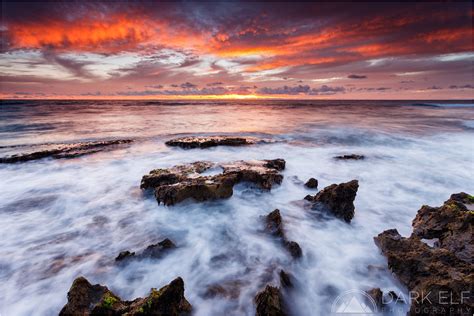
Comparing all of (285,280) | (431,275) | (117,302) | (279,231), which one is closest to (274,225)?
(279,231)

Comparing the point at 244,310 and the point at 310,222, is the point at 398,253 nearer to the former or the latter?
the point at 310,222

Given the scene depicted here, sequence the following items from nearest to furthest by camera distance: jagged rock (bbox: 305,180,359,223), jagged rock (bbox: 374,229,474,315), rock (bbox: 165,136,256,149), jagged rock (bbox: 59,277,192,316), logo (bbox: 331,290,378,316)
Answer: jagged rock (bbox: 59,277,192,316)
jagged rock (bbox: 374,229,474,315)
logo (bbox: 331,290,378,316)
jagged rock (bbox: 305,180,359,223)
rock (bbox: 165,136,256,149)

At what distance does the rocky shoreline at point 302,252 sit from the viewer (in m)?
2.97

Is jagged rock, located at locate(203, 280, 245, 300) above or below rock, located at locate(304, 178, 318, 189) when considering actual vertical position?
below

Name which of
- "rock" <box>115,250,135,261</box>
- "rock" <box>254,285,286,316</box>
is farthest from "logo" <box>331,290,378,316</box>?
"rock" <box>115,250,135,261</box>

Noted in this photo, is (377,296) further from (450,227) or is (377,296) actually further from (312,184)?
(312,184)

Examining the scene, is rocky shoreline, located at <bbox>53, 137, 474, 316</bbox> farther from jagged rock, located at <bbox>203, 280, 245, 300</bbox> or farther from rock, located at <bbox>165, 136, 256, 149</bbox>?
rock, located at <bbox>165, 136, 256, 149</bbox>

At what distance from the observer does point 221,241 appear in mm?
5117

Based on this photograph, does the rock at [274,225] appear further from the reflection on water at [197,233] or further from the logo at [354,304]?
the logo at [354,304]

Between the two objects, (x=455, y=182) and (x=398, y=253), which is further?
(x=455, y=182)

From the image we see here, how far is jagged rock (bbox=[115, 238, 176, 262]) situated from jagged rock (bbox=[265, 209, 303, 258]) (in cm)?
194

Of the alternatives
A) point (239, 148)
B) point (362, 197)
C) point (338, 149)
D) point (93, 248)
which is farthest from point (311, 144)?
point (93, 248)

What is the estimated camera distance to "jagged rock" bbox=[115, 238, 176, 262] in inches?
174

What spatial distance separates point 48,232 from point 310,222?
5408mm
